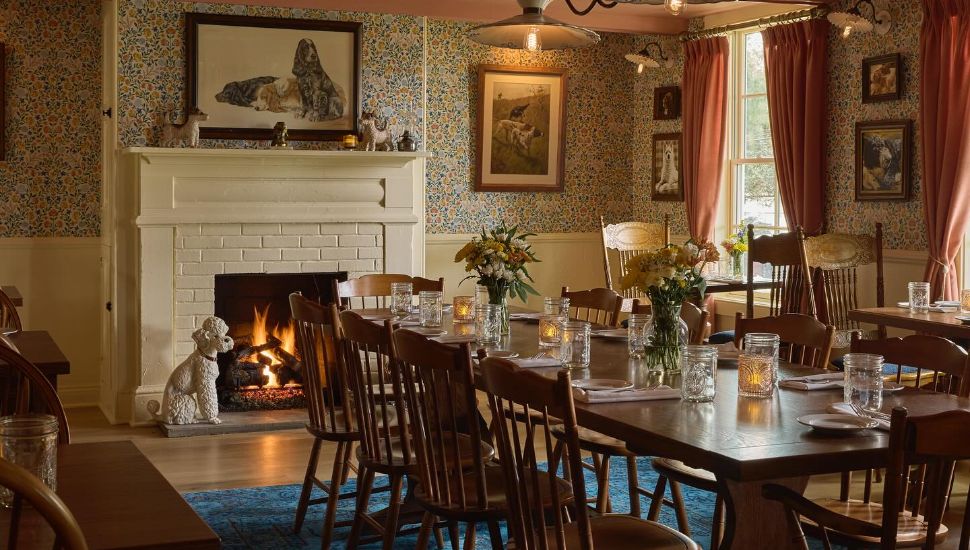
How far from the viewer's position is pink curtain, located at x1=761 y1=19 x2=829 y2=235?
6758 mm

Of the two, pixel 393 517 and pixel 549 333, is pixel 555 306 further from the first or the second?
pixel 393 517

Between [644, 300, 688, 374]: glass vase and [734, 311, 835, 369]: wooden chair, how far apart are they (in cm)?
50

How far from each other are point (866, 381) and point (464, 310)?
2.18 m

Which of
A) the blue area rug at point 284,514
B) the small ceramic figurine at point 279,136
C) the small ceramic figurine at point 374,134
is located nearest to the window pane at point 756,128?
the small ceramic figurine at point 374,134

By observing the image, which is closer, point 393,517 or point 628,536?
point 628,536

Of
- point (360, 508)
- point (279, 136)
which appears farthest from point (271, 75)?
point (360, 508)

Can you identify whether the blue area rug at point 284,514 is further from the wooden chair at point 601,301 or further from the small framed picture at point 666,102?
the small framed picture at point 666,102

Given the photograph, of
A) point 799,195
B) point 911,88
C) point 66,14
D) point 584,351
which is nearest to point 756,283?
point 799,195

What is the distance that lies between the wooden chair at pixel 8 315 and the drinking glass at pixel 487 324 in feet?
6.05

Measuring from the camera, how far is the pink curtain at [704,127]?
7.64 m

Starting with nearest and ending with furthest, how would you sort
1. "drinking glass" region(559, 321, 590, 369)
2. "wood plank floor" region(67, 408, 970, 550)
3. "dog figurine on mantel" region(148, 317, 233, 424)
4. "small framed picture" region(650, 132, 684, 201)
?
"drinking glass" region(559, 321, 590, 369)
"wood plank floor" region(67, 408, 970, 550)
"dog figurine on mantel" region(148, 317, 233, 424)
"small framed picture" region(650, 132, 684, 201)

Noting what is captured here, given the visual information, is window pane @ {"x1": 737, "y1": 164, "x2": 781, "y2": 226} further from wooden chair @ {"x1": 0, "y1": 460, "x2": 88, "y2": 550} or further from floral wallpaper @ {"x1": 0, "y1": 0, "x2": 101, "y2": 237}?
wooden chair @ {"x1": 0, "y1": 460, "x2": 88, "y2": 550}

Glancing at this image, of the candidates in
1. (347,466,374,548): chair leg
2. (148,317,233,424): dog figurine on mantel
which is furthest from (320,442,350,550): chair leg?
(148,317,233,424): dog figurine on mantel

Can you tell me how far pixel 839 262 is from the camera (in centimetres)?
634
